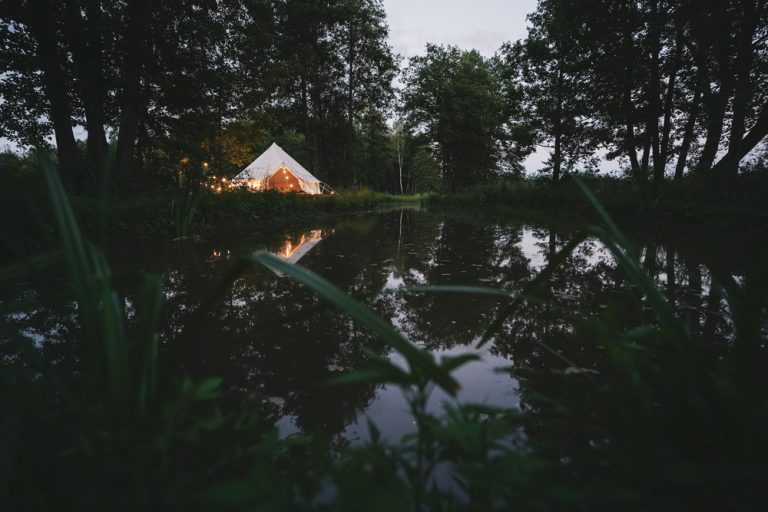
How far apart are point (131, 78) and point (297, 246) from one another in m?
5.54

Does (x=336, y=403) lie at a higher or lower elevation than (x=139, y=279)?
lower

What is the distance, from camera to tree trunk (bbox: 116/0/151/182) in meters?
7.22

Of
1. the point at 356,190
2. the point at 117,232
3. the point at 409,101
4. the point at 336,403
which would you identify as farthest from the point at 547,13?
the point at 336,403

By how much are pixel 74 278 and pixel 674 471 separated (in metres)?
1.01

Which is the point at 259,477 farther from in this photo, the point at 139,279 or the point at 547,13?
the point at 547,13

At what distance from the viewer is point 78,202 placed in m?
5.13

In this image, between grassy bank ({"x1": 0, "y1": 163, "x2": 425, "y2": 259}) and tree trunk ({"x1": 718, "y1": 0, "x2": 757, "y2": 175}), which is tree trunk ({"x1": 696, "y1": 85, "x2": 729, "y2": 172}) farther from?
grassy bank ({"x1": 0, "y1": 163, "x2": 425, "y2": 259})

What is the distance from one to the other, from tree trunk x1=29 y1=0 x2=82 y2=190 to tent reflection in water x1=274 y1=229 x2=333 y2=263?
13.2ft

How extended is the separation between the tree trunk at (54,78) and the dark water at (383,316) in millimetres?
3602

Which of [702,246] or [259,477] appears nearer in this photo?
[259,477]

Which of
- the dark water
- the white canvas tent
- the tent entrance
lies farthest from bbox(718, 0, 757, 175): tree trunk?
the tent entrance

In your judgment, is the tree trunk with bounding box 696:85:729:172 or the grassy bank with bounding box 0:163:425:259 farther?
the tree trunk with bounding box 696:85:729:172

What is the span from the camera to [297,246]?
5.88m

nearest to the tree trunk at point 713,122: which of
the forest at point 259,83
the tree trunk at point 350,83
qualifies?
the forest at point 259,83
